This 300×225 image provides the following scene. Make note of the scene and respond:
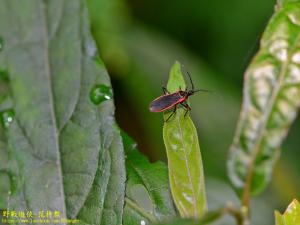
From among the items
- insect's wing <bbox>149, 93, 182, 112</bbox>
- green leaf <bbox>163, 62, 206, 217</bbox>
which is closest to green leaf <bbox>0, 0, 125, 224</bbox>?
green leaf <bbox>163, 62, 206, 217</bbox>

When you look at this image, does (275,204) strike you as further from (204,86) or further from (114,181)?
(114,181)

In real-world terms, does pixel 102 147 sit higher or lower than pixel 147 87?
higher

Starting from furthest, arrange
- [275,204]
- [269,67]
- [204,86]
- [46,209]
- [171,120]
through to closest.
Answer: [204,86] → [275,204] → [171,120] → [46,209] → [269,67]

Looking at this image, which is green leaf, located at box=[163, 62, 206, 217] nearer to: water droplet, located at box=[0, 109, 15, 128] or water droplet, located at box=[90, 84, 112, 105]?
water droplet, located at box=[90, 84, 112, 105]

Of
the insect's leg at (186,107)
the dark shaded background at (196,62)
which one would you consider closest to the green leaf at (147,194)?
the insect's leg at (186,107)

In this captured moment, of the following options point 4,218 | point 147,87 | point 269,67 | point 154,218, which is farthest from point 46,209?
point 147,87

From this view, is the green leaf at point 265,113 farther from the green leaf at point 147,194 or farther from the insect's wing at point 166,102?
the insect's wing at point 166,102
